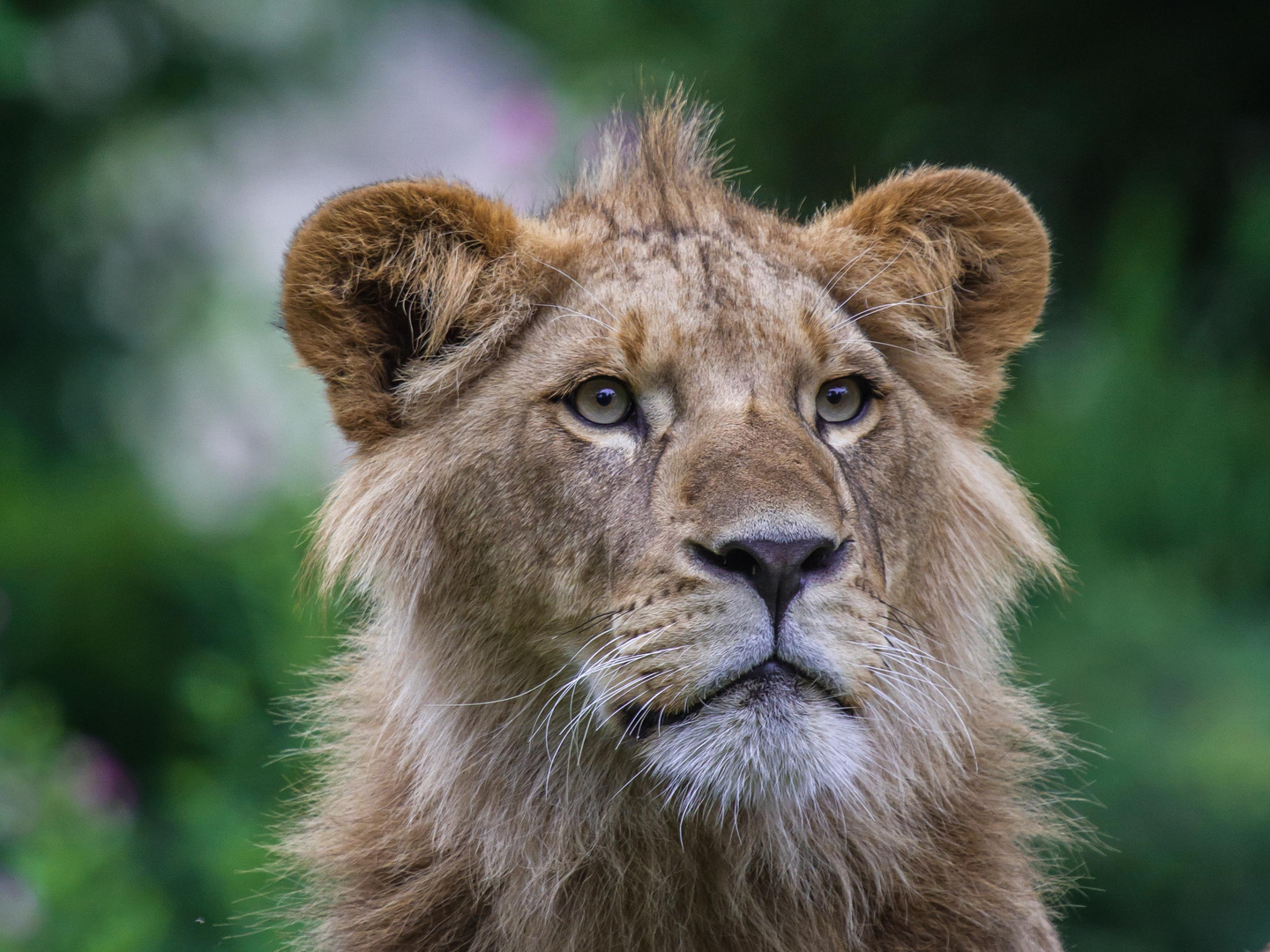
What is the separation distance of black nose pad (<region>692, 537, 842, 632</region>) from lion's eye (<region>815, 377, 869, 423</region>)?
56 cm

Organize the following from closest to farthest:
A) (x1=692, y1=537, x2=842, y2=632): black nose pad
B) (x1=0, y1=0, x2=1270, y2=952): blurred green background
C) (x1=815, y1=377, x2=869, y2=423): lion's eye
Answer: (x1=692, y1=537, x2=842, y2=632): black nose pad
(x1=815, y1=377, x2=869, y2=423): lion's eye
(x1=0, y1=0, x2=1270, y2=952): blurred green background

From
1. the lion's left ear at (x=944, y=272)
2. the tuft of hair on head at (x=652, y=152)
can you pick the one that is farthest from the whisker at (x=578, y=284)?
the lion's left ear at (x=944, y=272)

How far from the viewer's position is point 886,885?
3049 millimetres

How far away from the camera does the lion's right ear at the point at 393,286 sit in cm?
310

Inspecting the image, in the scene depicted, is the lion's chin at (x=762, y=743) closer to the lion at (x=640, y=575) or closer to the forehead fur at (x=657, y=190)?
the lion at (x=640, y=575)

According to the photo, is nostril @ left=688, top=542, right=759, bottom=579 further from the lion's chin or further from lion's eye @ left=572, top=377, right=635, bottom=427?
lion's eye @ left=572, top=377, right=635, bottom=427

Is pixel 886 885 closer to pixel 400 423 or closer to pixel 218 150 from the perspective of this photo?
pixel 400 423

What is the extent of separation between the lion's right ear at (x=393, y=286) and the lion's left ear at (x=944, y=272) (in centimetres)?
75

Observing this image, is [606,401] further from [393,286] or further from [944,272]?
[944,272]

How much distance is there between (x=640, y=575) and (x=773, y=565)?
0.30m

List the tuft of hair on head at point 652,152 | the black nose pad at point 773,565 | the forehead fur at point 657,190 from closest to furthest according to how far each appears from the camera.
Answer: the black nose pad at point 773,565, the forehead fur at point 657,190, the tuft of hair on head at point 652,152

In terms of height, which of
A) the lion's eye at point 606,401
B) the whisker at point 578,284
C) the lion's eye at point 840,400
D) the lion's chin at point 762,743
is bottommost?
the lion's chin at point 762,743

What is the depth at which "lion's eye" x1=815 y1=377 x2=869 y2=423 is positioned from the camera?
314 cm

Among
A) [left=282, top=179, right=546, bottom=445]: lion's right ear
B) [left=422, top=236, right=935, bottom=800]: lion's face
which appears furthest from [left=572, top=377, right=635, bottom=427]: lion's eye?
[left=282, top=179, right=546, bottom=445]: lion's right ear
